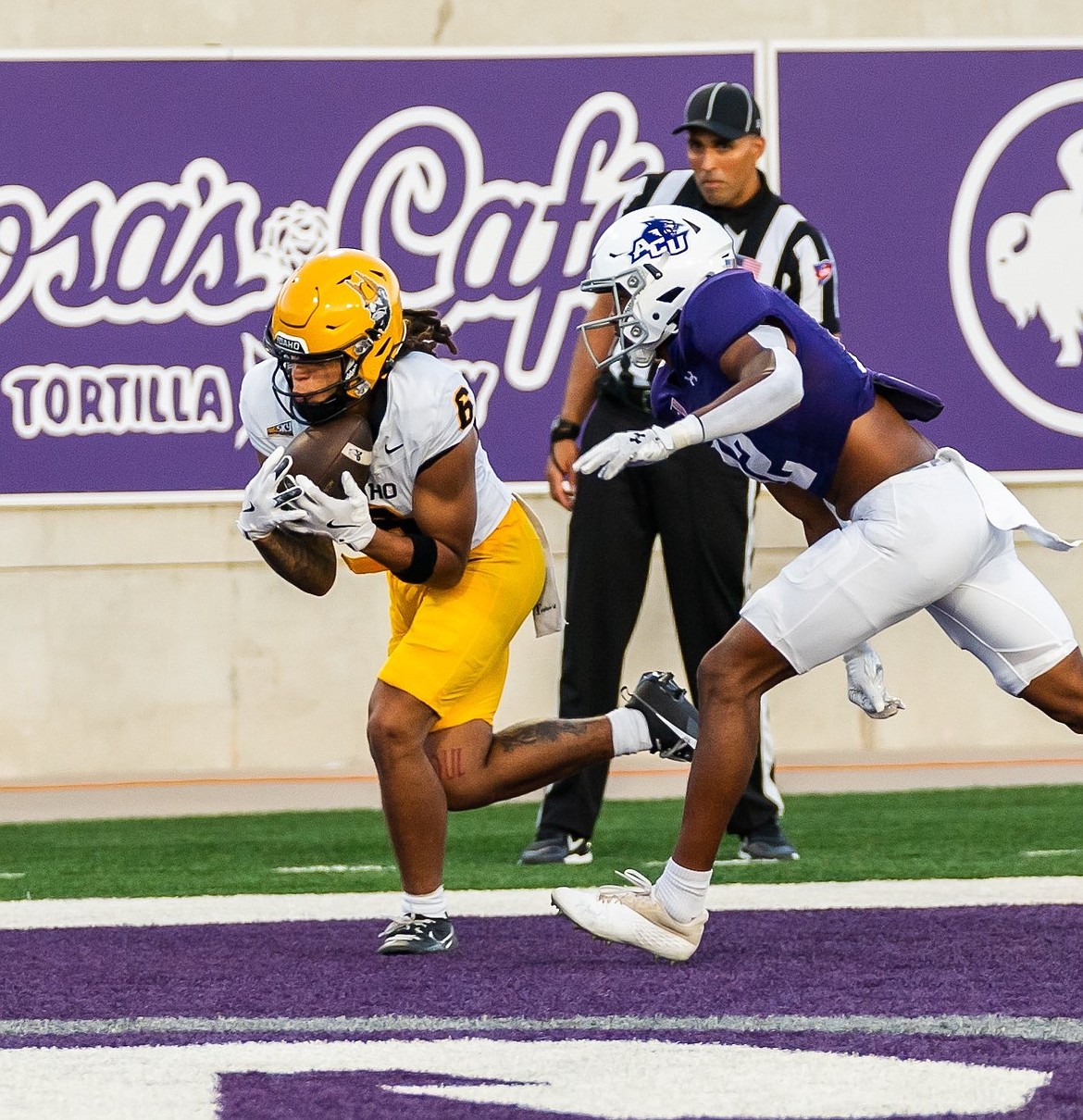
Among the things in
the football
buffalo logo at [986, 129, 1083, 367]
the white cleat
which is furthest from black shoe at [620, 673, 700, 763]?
buffalo logo at [986, 129, 1083, 367]

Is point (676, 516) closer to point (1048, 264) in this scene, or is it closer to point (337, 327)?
point (337, 327)

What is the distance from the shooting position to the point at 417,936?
4.26 meters

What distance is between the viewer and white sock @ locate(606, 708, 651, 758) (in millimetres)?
4750

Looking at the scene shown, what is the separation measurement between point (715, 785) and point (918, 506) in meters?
0.68

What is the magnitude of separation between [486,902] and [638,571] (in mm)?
1184

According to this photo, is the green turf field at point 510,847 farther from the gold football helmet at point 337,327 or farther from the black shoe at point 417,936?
the gold football helmet at point 337,327

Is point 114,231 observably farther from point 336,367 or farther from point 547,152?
point 336,367

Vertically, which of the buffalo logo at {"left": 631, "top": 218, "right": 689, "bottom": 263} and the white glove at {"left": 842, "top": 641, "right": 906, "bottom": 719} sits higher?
the buffalo logo at {"left": 631, "top": 218, "right": 689, "bottom": 263}

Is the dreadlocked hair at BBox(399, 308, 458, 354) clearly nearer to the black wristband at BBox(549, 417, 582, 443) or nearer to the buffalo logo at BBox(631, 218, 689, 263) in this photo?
the buffalo logo at BBox(631, 218, 689, 263)

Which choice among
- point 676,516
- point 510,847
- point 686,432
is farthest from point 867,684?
point 510,847

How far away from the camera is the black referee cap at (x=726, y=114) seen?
5.48 meters

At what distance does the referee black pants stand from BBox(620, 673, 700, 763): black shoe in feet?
2.79

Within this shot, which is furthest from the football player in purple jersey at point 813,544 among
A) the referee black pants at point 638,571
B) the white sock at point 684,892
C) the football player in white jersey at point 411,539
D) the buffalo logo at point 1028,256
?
the buffalo logo at point 1028,256

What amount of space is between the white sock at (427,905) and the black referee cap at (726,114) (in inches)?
89.7
